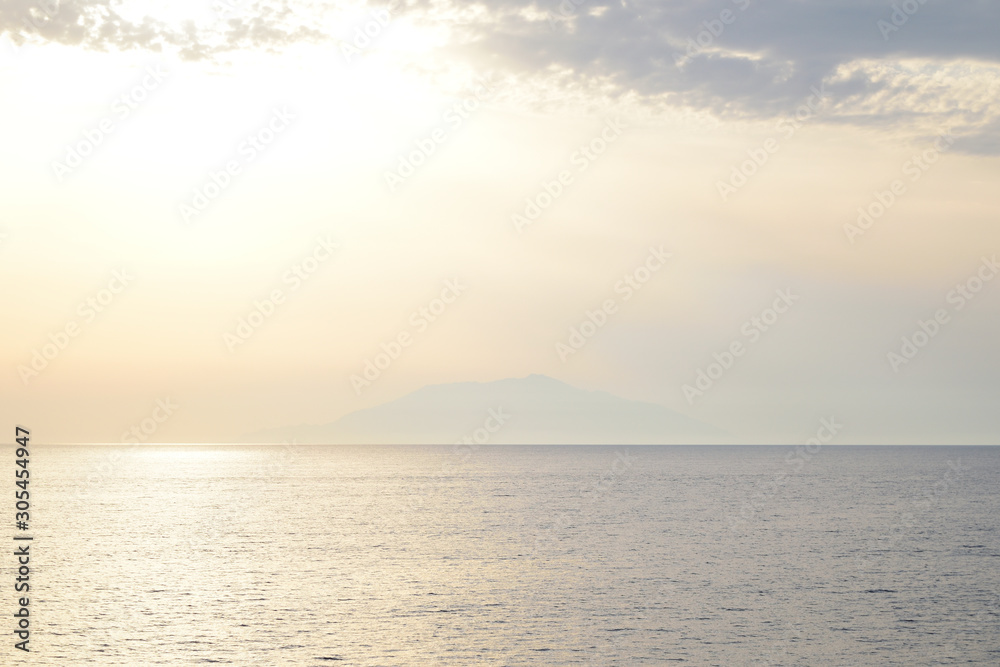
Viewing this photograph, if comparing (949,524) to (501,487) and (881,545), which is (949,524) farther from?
(501,487)

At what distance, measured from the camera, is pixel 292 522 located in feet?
357

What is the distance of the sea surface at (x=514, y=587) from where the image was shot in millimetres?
46281

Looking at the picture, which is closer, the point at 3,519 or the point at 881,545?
the point at 881,545

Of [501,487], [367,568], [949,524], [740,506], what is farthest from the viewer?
[501,487]

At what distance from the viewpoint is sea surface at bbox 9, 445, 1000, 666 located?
46.3 m

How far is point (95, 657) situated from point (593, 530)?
64.3m

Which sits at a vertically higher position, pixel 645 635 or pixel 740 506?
pixel 740 506

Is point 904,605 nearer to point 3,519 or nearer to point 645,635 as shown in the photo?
point 645,635

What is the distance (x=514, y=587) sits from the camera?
62531mm

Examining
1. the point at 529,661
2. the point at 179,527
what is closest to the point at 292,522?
the point at 179,527

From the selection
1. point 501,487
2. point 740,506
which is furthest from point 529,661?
point 501,487

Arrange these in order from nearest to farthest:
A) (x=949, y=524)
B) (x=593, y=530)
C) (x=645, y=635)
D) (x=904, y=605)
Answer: (x=645, y=635) → (x=904, y=605) → (x=593, y=530) → (x=949, y=524)

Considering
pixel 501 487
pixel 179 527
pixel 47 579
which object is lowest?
pixel 47 579

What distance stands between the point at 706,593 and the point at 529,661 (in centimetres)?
2206
